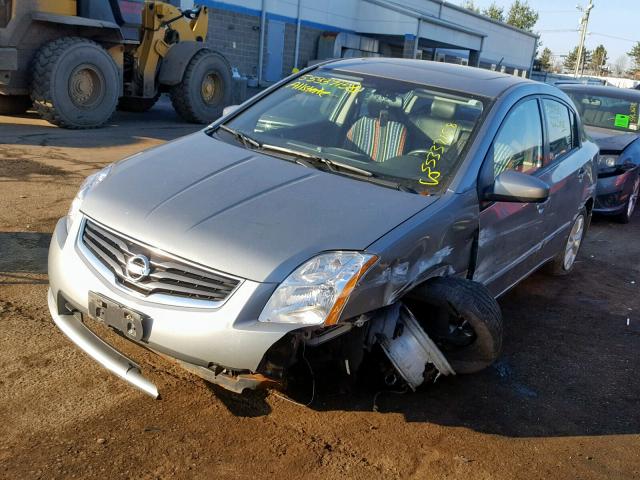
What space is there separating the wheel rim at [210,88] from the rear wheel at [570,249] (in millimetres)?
8264

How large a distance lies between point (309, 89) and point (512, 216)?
5.06ft

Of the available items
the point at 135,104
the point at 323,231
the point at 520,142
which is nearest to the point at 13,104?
the point at 135,104

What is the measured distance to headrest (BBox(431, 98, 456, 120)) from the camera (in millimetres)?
3988

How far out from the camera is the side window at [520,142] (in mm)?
3969

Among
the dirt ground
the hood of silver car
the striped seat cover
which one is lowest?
the dirt ground

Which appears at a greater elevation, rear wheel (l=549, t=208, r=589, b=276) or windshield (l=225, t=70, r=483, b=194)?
windshield (l=225, t=70, r=483, b=194)

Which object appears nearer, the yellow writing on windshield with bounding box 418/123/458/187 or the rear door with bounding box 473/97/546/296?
the yellow writing on windshield with bounding box 418/123/458/187

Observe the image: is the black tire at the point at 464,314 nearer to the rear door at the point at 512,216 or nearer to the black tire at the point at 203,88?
the rear door at the point at 512,216

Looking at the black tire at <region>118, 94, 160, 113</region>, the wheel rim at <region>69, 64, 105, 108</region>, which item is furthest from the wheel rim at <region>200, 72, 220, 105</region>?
the wheel rim at <region>69, 64, 105, 108</region>

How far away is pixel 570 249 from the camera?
592 cm

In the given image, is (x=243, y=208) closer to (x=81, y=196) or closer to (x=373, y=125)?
(x=81, y=196)

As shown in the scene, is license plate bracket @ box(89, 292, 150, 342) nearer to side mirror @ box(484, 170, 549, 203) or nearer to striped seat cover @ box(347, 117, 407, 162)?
striped seat cover @ box(347, 117, 407, 162)

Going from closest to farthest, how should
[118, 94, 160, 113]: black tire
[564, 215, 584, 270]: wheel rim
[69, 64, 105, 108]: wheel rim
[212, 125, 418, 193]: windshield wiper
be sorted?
[212, 125, 418, 193]: windshield wiper → [564, 215, 584, 270]: wheel rim → [69, 64, 105, 108]: wheel rim → [118, 94, 160, 113]: black tire

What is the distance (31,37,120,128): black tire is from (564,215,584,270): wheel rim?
745 centimetres
